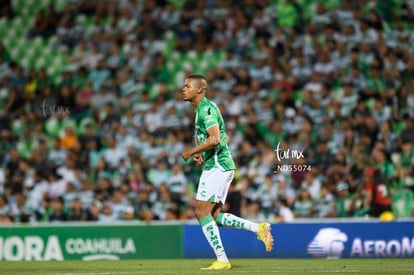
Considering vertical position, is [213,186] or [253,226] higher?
[213,186]

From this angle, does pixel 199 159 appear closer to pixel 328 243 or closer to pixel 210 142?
pixel 210 142

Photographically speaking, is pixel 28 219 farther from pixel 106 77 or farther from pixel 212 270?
pixel 212 270

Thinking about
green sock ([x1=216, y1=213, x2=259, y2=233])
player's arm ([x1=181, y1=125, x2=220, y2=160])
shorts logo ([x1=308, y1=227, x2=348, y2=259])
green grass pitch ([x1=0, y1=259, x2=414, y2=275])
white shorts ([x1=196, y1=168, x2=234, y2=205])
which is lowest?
green grass pitch ([x1=0, y1=259, x2=414, y2=275])

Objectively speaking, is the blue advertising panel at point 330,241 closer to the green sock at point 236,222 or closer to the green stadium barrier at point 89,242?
the green stadium barrier at point 89,242

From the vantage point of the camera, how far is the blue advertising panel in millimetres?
15141

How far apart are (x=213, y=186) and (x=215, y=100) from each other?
9.06 metres

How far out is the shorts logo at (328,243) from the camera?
15430 millimetres

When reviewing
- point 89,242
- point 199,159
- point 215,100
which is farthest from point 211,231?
point 215,100

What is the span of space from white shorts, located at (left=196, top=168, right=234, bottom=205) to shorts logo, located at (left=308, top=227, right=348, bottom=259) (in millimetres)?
4433

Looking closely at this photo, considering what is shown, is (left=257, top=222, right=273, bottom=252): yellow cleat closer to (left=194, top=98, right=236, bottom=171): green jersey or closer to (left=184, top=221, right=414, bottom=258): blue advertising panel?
(left=194, top=98, right=236, bottom=171): green jersey

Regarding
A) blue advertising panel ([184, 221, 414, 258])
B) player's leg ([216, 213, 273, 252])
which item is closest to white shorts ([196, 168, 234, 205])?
player's leg ([216, 213, 273, 252])

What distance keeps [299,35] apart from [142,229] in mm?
6984

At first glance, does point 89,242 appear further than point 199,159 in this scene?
Yes

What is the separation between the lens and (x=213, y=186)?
37.4 ft
